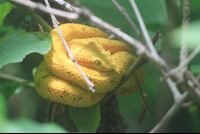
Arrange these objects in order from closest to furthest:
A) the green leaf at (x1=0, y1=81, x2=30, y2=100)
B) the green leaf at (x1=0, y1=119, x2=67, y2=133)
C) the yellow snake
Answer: the green leaf at (x1=0, y1=119, x2=67, y2=133)
the yellow snake
the green leaf at (x1=0, y1=81, x2=30, y2=100)

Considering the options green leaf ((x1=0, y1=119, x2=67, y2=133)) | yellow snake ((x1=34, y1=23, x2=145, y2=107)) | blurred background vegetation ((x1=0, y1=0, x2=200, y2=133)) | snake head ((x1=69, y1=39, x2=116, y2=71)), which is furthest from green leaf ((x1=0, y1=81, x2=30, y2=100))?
green leaf ((x1=0, y1=119, x2=67, y2=133))

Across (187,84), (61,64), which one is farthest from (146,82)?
(187,84)

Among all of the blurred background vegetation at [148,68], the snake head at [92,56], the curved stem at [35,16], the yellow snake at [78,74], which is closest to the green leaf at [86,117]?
the yellow snake at [78,74]

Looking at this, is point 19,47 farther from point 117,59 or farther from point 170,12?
point 170,12

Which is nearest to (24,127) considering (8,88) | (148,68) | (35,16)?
(35,16)

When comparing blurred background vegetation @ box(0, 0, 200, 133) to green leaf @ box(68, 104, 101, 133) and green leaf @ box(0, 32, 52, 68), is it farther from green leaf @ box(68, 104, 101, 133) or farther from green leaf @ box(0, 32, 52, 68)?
green leaf @ box(68, 104, 101, 133)
